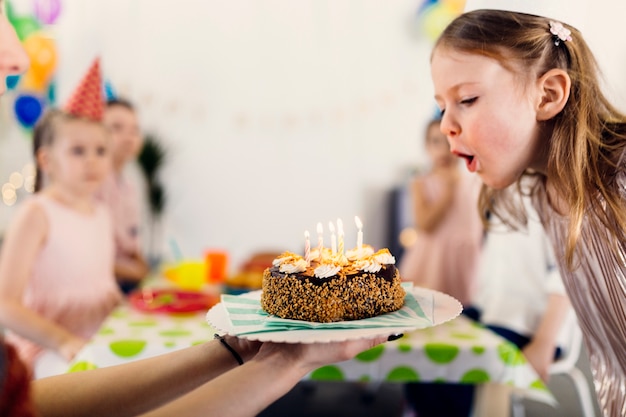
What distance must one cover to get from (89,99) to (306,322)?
1.59 m

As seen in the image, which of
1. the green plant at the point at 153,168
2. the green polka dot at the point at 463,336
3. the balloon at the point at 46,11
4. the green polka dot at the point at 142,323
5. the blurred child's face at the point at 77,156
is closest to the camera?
the green polka dot at the point at 463,336

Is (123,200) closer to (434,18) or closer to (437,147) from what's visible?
(437,147)

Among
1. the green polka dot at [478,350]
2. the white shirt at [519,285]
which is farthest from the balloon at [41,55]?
the green polka dot at [478,350]

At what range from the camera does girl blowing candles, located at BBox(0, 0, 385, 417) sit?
0.90m

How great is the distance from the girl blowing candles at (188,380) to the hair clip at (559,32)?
0.63 metres

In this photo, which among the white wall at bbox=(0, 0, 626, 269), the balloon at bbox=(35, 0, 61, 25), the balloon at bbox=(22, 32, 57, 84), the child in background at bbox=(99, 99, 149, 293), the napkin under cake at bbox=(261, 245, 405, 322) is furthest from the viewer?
the white wall at bbox=(0, 0, 626, 269)

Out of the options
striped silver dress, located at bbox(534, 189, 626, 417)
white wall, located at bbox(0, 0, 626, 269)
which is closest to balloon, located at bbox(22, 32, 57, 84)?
white wall, located at bbox(0, 0, 626, 269)

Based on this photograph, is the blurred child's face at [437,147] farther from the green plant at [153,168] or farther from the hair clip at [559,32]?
the green plant at [153,168]

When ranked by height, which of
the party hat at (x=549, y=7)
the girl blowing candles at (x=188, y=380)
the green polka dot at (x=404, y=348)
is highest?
the party hat at (x=549, y=7)

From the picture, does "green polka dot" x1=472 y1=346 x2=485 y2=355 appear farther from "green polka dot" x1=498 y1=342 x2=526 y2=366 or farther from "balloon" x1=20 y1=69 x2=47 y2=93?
"balloon" x1=20 y1=69 x2=47 y2=93

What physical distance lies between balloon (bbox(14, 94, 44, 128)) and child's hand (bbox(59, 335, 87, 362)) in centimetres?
231

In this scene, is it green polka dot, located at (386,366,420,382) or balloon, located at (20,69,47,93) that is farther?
balloon, located at (20,69,47,93)

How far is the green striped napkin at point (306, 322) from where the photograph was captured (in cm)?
99

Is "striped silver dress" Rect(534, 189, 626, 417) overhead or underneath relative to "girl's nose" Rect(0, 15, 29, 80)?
underneath
